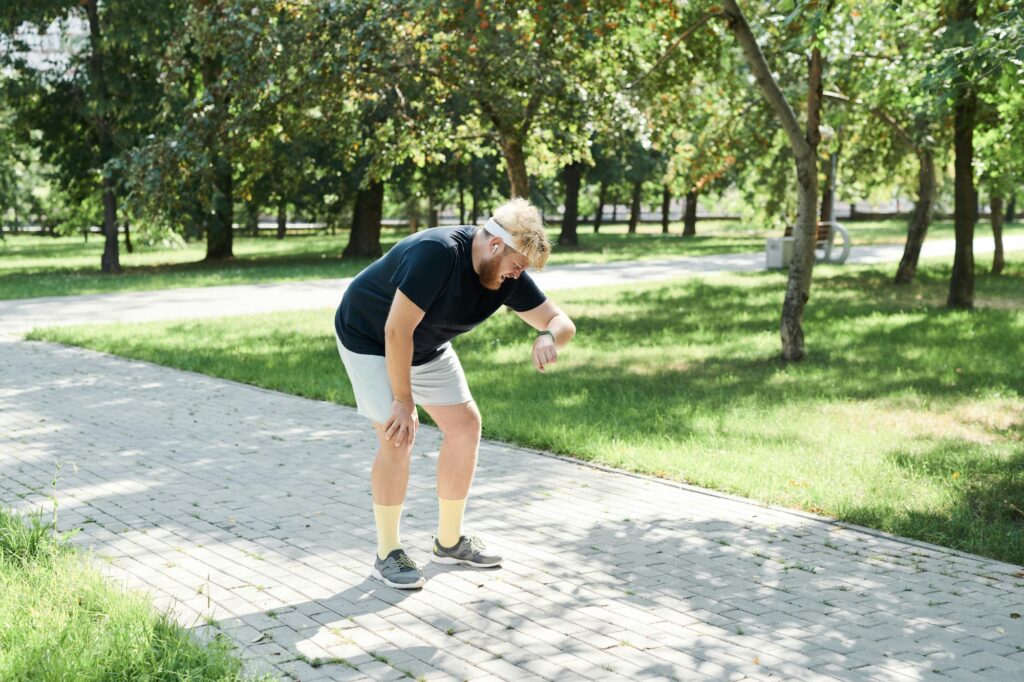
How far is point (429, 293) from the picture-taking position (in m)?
4.19

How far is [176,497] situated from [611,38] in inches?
350

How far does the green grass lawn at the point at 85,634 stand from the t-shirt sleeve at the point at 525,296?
1.77 metres

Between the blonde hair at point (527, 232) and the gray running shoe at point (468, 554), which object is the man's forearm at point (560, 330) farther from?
the gray running shoe at point (468, 554)

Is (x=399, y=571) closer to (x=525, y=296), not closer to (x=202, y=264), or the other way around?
(x=525, y=296)

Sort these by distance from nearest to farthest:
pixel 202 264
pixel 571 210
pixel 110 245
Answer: pixel 110 245
pixel 202 264
pixel 571 210

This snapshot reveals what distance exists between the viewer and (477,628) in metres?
4.23

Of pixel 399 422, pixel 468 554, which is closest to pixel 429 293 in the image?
pixel 399 422

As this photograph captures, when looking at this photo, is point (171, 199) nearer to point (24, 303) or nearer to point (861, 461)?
point (24, 303)

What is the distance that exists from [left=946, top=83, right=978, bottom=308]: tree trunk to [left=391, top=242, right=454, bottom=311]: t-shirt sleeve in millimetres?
14263

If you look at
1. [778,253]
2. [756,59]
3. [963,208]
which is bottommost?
[778,253]

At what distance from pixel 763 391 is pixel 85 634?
7.00 metres

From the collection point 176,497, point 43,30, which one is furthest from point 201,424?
point 43,30

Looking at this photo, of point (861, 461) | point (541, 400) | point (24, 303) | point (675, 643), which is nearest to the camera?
point (675, 643)

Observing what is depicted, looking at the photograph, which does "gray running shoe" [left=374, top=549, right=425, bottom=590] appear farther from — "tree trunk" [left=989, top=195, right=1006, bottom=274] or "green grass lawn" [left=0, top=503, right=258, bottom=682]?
"tree trunk" [left=989, top=195, right=1006, bottom=274]
